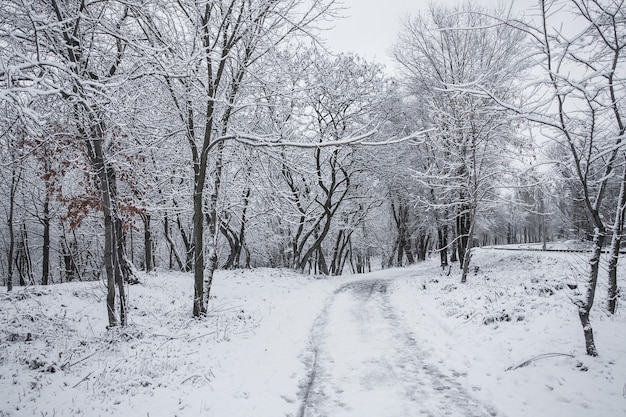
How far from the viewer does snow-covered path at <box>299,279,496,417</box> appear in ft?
16.8

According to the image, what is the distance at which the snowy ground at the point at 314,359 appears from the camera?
203 inches

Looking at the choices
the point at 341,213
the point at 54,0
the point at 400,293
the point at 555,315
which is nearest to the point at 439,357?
the point at 555,315

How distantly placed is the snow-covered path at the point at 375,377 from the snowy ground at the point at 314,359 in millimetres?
29

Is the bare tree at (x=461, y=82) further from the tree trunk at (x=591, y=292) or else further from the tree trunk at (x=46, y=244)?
the tree trunk at (x=46, y=244)

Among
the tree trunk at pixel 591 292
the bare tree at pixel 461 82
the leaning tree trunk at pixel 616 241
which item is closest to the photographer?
the tree trunk at pixel 591 292

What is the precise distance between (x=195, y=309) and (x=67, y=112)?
5830mm

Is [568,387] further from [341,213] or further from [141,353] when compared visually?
[341,213]

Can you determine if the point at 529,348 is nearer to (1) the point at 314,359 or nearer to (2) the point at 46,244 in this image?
(1) the point at 314,359

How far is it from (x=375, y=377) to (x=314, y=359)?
1.50 m

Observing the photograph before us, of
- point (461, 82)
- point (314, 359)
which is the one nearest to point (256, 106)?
point (314, 359)

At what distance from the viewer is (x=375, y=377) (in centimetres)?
621

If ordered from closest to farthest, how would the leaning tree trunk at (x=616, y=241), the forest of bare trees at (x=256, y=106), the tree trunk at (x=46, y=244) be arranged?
the forest of bare trees at (x=256, y=106)
the leaning tree trunk at (x=616, y=241)
the tree trunk at (x=46, y=244)

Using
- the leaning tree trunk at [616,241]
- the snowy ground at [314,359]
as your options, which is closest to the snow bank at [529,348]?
the snowy ground at [314,359]

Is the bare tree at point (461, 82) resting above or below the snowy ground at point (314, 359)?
above
